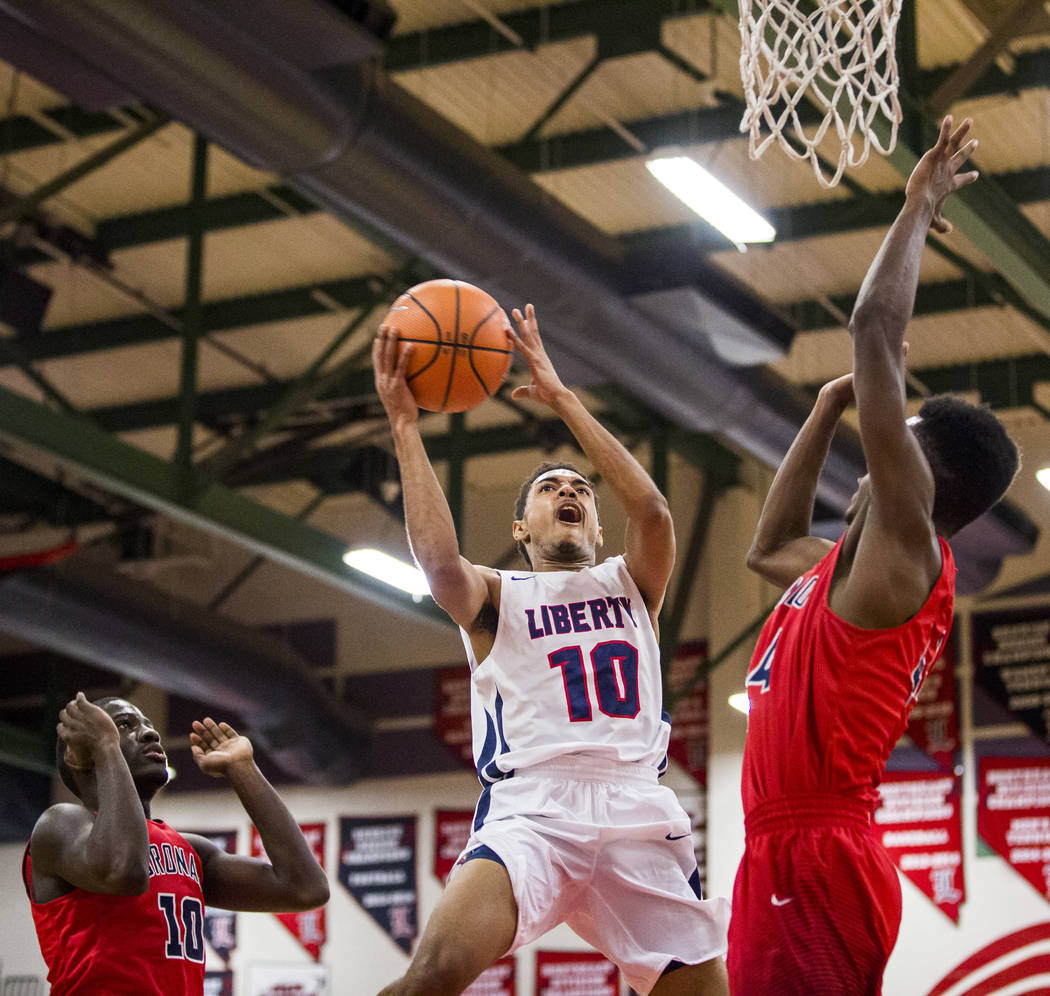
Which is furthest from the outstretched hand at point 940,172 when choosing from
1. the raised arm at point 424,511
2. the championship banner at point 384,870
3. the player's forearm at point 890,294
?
the championship banner at point 384,870

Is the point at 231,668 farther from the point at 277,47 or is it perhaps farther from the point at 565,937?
the point at 277,47

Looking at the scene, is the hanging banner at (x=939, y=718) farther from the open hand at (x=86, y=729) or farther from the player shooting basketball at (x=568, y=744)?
the open hand at (x=86, y=729)

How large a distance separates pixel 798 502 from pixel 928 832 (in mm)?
12358

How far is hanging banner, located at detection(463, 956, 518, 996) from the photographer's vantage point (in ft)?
58.1

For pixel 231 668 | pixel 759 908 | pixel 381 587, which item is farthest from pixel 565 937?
pixel 759 908

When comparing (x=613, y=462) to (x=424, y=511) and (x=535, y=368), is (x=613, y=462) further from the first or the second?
(x=424, y=511)

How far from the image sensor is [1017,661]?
16359mm

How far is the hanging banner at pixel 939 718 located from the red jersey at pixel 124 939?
12.1 metres

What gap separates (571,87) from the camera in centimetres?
1182

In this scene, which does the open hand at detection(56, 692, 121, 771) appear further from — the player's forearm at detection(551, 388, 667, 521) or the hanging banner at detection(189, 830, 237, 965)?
the hanging banner at detection(189, 830, 237, 965)

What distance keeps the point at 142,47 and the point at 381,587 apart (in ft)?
21.4

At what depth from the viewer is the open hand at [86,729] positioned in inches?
204

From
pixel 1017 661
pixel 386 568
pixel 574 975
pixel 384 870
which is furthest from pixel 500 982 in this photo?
pixel 1017 661

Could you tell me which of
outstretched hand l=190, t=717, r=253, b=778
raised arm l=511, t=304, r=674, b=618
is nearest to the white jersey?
raised arm l=511, t=304, r=674, b=618
